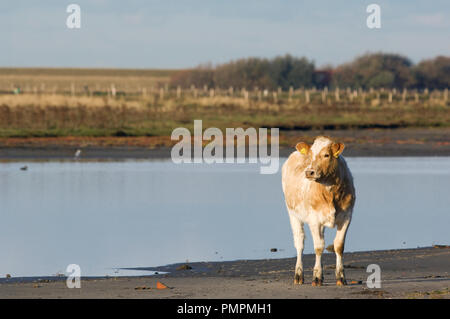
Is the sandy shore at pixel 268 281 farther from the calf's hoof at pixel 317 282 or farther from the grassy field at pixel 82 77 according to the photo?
the grassy field at pixel 82 77

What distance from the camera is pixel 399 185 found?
24.4 meters

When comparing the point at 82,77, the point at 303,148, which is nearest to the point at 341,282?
the point at 303,148

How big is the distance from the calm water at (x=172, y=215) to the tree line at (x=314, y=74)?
7185 centimetres

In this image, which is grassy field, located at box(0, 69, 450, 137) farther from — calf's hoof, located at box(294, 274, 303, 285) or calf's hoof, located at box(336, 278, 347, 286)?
calf's hoof, located at box(336, 278, 347, 286)

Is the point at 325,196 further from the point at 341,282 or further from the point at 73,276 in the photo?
the point at 73,276

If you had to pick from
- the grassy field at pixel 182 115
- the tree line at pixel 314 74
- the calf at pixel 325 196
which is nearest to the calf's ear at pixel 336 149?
the calf at pixel 325 196

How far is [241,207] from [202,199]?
1.65 meters

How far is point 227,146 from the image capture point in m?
37.2

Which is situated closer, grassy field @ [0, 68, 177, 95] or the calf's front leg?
the calf's front leg

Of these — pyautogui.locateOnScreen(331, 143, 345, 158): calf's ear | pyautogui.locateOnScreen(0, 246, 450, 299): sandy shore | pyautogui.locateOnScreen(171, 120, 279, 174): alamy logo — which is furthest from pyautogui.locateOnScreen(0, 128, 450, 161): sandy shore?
pyautogui.locateOnScreen(331, 143, 345, 158): calf's ear

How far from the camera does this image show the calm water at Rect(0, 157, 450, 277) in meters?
14.5

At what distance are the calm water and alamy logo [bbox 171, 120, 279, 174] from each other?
3081 mm

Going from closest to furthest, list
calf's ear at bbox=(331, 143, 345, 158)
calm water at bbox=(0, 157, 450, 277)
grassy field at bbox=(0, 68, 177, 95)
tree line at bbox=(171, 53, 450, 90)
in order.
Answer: calf's ear at bbox=(331, 143, 345, 158), calm water at bbox=(0, 157, 450, 277), tree line at bbox=(171, 53, 450, 90), grassy field at bbox=(0, 68, 177, 95)
